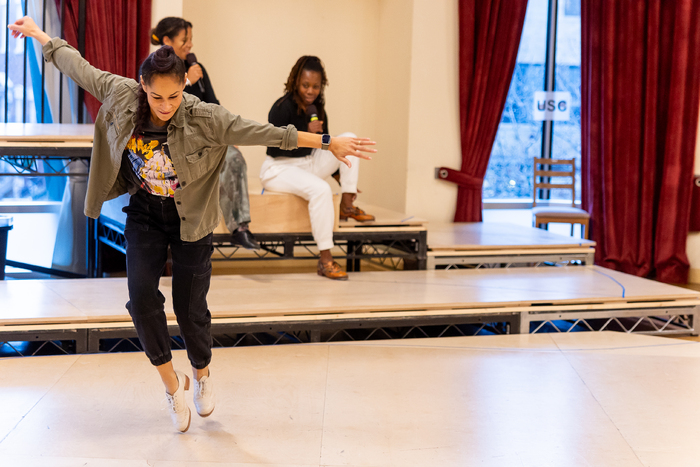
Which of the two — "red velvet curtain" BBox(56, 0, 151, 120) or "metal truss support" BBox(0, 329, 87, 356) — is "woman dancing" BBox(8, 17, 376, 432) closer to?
"metal truss support" BBox(0, 329, 87, 356)

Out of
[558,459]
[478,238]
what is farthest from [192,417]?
[478,238]

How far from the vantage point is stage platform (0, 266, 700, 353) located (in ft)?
9.32

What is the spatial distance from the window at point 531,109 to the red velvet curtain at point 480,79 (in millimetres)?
584

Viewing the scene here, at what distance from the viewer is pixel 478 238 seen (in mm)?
4402

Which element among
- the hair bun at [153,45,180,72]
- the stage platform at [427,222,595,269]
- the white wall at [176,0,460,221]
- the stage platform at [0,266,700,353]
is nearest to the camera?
the hair bun at [153,45,180,72]

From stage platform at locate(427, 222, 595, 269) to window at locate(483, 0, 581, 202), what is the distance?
1.23 meters

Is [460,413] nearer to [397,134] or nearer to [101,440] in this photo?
[101,440]

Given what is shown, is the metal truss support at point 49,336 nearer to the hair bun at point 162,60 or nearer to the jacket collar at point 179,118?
the jacket collar at point 179,118

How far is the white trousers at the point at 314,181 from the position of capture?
361 cm

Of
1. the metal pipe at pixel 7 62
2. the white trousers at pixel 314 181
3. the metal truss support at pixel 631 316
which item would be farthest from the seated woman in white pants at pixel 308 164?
the metal pipe at pixel 7 62

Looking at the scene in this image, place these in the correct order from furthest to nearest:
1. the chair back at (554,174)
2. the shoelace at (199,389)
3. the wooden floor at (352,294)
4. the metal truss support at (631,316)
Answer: the chair back at (554,174), the metal truss support at (631,316), the wooden floor at (352,294), the shoelace at (199,389)

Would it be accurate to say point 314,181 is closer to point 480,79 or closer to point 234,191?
point 234,191

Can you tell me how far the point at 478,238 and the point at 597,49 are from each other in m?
2.05

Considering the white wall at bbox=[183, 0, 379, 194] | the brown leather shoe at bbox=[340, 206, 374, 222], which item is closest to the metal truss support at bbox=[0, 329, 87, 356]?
the brown leather shoe at bbox=[340, 206, 374, 222]
